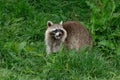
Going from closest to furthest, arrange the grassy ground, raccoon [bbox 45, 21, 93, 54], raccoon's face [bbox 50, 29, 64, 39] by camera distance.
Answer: the grassy ground → raccoon's face [bbox 50, 29, 64, 39] → raccoon [bbox 45, 21, 93, 54]

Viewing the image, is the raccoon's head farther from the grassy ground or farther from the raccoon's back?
the grassy ground

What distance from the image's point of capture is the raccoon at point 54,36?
909cm

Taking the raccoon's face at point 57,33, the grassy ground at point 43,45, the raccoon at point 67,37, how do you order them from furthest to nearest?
the raccoon at point 67,37 < the raccoon's face at point 57,33 < the grassy ground at point 43,45

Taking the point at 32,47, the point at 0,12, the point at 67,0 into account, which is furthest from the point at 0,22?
the point at 67,0

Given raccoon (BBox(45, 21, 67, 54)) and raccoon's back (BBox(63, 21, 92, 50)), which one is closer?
raccoon (BBox(45, 21, 67, 54))

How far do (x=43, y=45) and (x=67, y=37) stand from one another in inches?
21.3

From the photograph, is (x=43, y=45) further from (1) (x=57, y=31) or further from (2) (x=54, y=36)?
(1) (x=57, y=31)

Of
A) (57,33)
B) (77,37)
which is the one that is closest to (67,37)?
(77,37)

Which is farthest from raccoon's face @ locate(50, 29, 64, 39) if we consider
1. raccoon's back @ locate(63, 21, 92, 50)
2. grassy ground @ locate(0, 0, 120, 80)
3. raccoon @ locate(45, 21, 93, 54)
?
grassy ground @ locate(0, 0, 120, 80)

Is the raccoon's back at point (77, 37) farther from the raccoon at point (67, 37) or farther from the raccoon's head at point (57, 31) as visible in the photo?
the raccoon's head at point (57, 31)

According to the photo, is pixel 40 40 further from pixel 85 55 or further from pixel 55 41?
pixel 85 55

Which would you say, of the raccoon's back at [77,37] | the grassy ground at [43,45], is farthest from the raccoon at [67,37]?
the grassy ground at [43,45]

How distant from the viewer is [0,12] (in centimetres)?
998

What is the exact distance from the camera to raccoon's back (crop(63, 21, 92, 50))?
920cm
